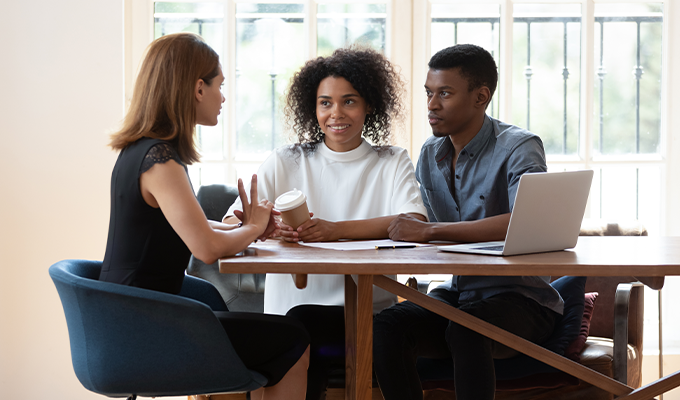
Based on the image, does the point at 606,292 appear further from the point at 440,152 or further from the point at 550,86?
the point at 550,86

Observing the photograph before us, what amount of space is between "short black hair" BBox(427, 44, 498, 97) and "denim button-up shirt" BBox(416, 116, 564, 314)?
5.3 inches

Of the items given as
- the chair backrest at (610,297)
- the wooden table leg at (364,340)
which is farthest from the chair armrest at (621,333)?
the wooden table leg at (364,340)

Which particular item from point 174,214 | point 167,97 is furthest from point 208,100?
point 174,214

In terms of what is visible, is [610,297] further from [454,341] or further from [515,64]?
[515,64]

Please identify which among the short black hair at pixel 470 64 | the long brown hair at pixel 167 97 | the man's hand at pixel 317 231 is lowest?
the man's hand at pixel 317 231

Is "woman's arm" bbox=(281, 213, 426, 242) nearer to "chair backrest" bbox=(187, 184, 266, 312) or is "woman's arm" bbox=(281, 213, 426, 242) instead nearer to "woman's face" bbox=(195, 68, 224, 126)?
"woman's face" bbox=(195, 68, 224, 126)

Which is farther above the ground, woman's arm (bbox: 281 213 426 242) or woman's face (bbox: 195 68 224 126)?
woman's face (bbox: 195 68 224 126)

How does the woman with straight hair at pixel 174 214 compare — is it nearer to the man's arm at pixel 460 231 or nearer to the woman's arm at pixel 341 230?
the woman's arm at pixel 341 230

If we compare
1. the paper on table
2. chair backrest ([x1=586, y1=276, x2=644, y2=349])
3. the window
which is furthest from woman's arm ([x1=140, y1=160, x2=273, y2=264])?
Result: the window

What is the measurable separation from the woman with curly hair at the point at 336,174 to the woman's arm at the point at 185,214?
0.32m

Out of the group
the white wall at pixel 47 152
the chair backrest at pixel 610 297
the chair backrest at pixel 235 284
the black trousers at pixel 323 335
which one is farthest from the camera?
the white wall at pixel 47 152

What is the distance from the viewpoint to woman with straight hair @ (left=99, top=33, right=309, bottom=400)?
1.31 metres

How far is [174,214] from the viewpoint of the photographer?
129 cm

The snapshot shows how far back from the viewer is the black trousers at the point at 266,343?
134cm
